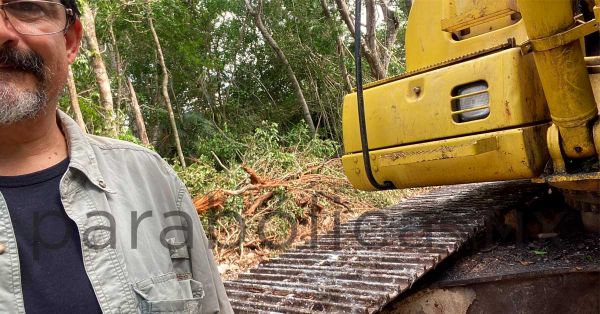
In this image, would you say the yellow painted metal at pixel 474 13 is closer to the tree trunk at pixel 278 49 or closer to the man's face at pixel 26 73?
the man's face at pixel 26 73

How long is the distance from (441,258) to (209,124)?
11.7m

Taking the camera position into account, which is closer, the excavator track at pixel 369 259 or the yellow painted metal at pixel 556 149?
the yellow painted metal at pixel 556 149

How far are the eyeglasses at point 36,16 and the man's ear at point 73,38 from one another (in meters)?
0.05

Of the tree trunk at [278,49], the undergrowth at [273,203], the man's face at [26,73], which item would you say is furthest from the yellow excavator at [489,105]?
the tree trunk at [278,49]

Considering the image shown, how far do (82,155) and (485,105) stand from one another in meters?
2.08

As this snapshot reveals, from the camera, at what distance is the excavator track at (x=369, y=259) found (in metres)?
2.80

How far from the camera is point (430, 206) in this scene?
14.5 ft

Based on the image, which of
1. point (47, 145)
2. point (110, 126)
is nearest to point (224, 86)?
point (110, 126)

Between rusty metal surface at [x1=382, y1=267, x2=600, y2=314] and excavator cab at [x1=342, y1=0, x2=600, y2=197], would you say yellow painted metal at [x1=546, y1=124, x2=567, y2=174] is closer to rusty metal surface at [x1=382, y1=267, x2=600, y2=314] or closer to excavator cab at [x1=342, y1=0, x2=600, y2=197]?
excavator cab at [x1=342, y1=0, x2=600, y2=197]

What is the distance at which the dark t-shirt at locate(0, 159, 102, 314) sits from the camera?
123 cm

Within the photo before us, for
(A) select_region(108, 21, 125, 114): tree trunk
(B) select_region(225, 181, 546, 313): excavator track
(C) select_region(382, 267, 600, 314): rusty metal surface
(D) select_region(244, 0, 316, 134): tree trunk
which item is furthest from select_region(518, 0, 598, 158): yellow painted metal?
(D) select_region(244, 0, 316, 134): tree trunk

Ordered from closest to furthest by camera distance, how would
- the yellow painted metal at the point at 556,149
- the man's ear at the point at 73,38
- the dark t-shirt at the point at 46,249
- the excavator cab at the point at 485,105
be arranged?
the dark t-shirt at the point at 46,249
the man's ear at the point at 73,38
the excavator cab at the point at 485,105
the yellow painted metal at the point at 556,149

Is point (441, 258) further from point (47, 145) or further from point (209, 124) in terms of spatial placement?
point (209, 124)

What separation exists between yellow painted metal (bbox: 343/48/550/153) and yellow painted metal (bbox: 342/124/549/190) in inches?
2.0
